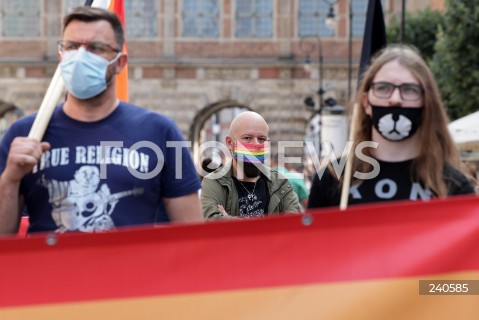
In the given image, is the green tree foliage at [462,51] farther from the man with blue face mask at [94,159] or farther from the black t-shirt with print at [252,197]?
the man with blue face mask at [94,159]

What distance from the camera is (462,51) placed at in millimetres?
29984

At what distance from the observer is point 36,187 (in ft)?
14.3

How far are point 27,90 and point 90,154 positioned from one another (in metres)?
38.8

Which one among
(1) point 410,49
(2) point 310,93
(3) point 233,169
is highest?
(1) point 410,49

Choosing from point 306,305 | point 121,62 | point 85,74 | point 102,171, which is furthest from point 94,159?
point 306,305

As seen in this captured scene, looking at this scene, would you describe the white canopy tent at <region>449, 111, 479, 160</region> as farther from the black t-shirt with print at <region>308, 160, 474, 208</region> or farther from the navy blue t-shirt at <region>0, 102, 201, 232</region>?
the navy blue t-shirt at <region>0, 102, 201, 232</region>

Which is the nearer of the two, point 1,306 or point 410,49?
point 1,306

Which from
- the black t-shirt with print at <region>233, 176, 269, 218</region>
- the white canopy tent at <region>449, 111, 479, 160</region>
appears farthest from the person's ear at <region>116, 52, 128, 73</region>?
the white canopy tent at <region>449, 111, 479, 160</region>

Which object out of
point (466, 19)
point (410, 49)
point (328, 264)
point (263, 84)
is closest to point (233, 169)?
point (410, 49)

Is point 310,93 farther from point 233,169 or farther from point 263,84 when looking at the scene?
point 233,169

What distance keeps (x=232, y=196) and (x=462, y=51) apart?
24.2 m

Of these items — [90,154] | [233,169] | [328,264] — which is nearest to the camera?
[328,264]

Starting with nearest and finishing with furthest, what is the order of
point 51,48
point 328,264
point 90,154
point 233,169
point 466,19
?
1. point 328,264
2. point 90,154
3. point 233,169
4. point 466,19
5. point 51,48

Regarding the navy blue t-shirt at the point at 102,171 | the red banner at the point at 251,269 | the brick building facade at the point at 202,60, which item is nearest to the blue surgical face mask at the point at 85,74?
the navy blue t-shirt at the point at 102,171
